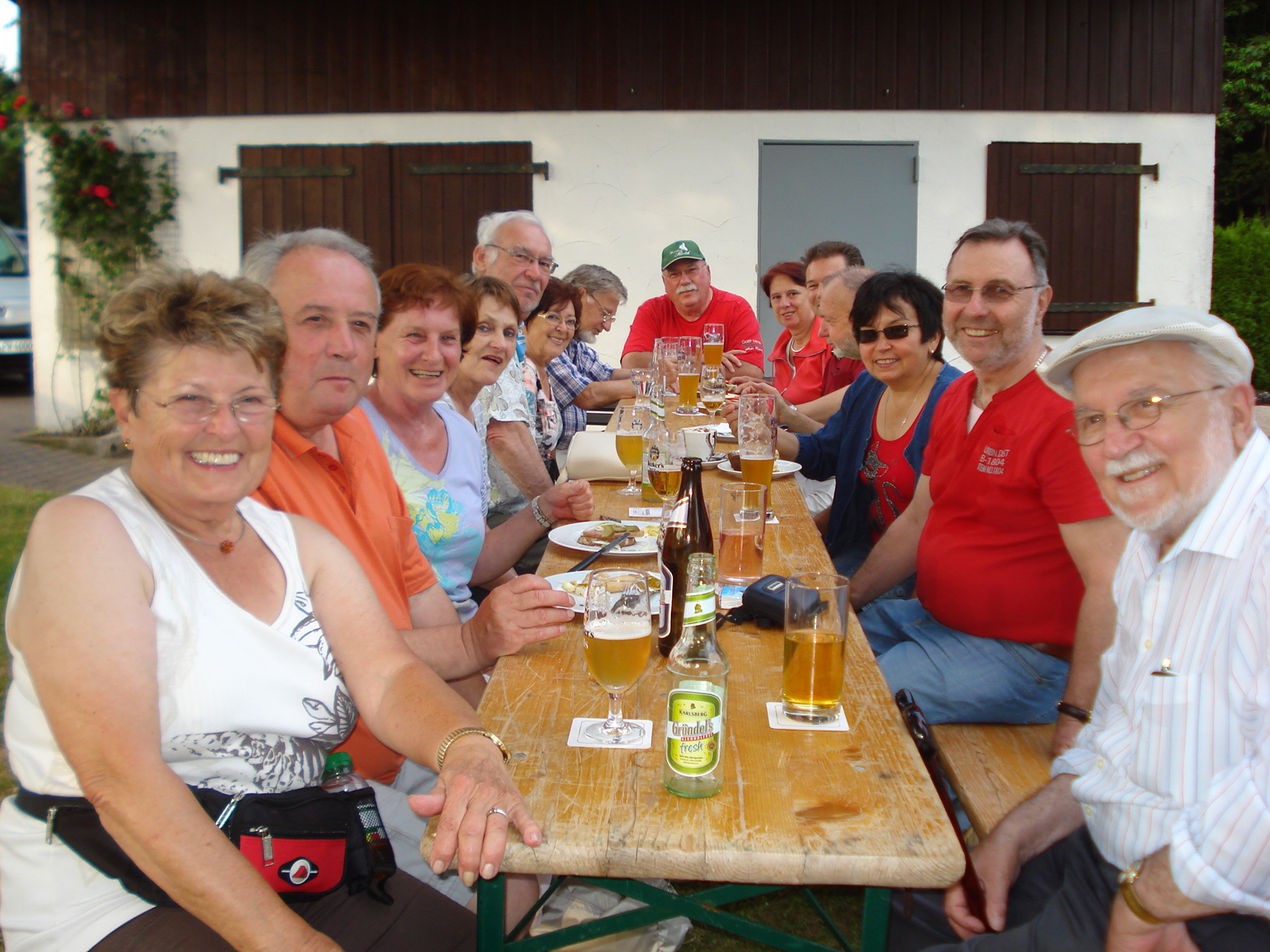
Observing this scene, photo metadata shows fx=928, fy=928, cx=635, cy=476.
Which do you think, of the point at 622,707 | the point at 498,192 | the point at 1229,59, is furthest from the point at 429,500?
the point at 1229,59

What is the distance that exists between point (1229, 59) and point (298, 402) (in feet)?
59.0

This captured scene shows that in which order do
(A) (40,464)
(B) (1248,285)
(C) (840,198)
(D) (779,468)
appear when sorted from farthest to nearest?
1. (B) (1248,285)
2. (C) (840,198)
3. (A) (40,464)
4. (D) (779,468)

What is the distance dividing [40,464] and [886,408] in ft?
21.7

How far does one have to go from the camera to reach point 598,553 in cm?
196

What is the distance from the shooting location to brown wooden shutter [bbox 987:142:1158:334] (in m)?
7.32

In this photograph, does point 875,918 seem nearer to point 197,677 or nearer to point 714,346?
point 197,677

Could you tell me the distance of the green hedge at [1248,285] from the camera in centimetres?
1065

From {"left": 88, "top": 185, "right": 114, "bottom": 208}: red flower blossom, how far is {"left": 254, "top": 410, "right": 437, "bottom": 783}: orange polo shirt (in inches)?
269

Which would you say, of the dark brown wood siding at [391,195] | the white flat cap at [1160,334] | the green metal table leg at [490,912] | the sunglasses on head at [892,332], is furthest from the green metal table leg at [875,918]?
the dark brown wood siding at [391,195]

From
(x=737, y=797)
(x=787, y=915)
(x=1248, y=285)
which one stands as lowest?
(x=787, y=915)

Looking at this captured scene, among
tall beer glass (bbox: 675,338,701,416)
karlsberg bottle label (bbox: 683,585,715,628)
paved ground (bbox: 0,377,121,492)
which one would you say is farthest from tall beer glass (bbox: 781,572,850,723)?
paved ground (bbox: 0,377,121,492)

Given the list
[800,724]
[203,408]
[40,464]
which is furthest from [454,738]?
[40,464]

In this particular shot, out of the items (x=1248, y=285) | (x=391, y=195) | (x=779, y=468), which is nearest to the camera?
(x=779, y=468)

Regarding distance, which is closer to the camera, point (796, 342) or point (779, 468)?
point (779, 468)
